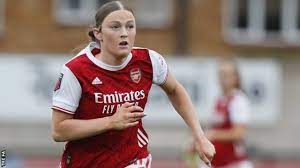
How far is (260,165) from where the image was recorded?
20.3 meters

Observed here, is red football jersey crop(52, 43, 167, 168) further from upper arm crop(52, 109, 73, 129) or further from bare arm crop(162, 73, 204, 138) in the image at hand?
bare arm crop(162, 73, 204, 138)

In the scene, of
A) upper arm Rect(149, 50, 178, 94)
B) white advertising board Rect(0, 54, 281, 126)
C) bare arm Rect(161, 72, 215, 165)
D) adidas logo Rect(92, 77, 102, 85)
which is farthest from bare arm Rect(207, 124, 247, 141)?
white advertising board Rect(0, 54, 281, 126)

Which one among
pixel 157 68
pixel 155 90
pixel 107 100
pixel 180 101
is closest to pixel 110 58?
pixel 107 100

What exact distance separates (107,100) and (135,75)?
0.95ft

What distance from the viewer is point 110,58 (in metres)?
6.77

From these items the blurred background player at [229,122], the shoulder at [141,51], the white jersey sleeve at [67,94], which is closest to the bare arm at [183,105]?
the shoulder at [141,51]

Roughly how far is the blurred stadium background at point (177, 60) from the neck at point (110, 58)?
12618mm

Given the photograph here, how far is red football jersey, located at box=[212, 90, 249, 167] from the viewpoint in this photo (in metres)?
10.4

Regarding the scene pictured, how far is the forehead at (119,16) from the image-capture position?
21.9 feet

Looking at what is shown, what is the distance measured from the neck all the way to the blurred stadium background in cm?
1262

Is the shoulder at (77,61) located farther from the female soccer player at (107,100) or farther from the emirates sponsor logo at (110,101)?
the emirates sponsor logo at (110,101)

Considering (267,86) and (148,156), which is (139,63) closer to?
(148,156)

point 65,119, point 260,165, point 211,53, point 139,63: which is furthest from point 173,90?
point 211,53

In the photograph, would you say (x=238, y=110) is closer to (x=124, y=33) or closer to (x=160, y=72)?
(x=160, y=72)
